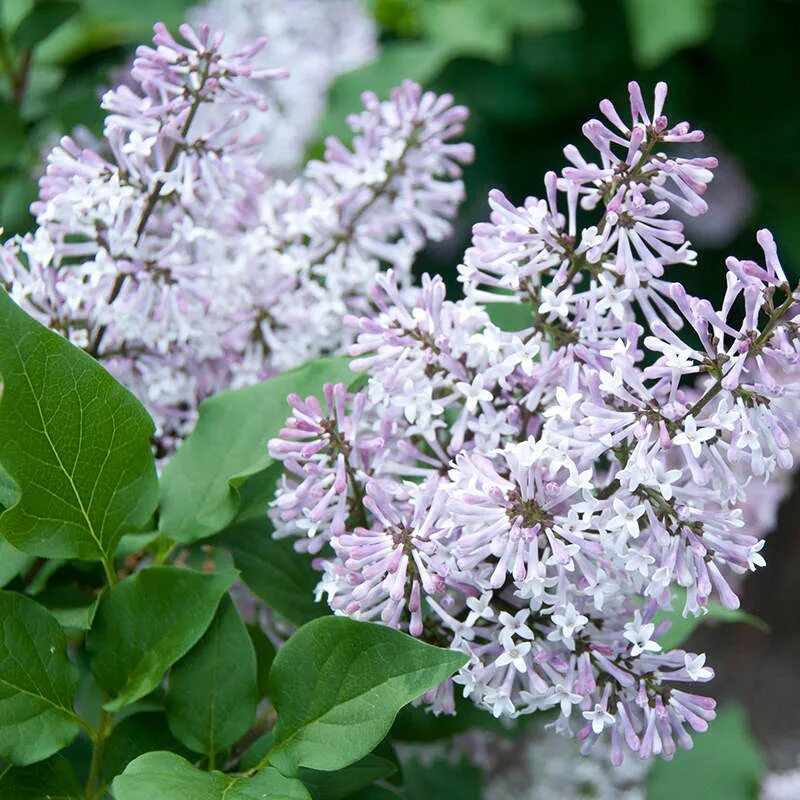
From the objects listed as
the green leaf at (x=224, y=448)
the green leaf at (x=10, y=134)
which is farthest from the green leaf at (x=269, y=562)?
the green leaf at (x=10, y=134)

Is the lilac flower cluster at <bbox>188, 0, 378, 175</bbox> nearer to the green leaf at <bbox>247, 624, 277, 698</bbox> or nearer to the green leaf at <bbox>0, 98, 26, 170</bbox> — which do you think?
the green leaf at <bbox>0, 98, 26, 170</bbox>

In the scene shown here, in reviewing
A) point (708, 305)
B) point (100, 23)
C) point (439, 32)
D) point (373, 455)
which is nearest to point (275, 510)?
point (373, 455)

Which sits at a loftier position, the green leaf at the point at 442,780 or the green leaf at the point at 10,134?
the green leaf at the point at 10,134

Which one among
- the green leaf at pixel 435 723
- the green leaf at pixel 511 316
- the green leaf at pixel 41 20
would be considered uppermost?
the green leaf at pixel 41 20

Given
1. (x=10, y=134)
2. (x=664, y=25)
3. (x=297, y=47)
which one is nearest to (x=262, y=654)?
(x=10, y=134)

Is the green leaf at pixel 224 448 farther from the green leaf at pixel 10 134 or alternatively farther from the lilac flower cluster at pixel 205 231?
the green leaf at pixel 10 134

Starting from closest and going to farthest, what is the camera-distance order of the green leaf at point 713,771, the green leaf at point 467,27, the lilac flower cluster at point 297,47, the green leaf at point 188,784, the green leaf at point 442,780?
the green leaf at point 188,784, the green leaf at point 442,780, the green leaf at point 713,771, the lilac flower cluster at point 297,47, the green leaf at point 467,27
